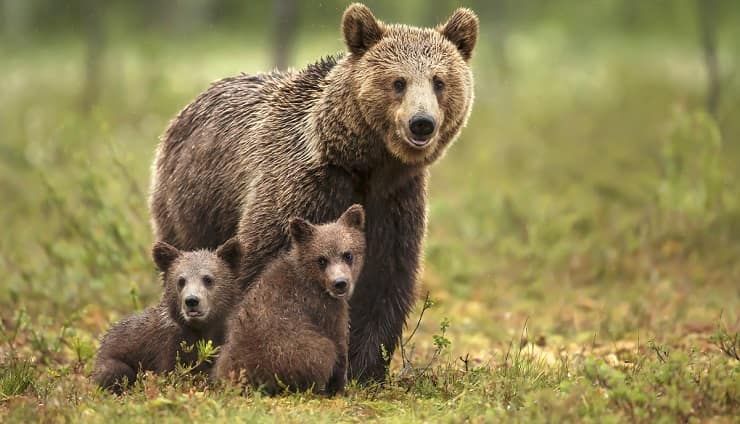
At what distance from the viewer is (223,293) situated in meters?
6.86

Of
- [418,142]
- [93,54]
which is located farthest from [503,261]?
[93,54]

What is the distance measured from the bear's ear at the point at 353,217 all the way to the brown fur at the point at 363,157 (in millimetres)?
355

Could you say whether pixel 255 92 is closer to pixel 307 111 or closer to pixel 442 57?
pixel 307 111

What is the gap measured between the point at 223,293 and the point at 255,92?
2.03m

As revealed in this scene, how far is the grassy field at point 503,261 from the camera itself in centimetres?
608

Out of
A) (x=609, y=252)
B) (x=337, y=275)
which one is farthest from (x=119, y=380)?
(x=609, y=252)

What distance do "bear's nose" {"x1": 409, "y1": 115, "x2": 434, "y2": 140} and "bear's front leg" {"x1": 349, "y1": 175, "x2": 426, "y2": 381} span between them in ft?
2.36

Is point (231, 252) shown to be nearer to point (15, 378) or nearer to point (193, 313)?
point (193, 313)

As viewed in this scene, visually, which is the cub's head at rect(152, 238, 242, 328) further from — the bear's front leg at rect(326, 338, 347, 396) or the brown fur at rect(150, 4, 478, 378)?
the bear's front leg at rect(326, 338, 347, 396)

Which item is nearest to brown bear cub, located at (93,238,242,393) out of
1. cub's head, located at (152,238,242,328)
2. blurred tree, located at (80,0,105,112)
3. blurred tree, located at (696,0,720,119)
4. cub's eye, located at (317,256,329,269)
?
cub's head, located at (152,238,242,328)

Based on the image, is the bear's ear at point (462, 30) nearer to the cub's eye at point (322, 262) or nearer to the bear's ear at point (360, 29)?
the bear's ear at point (360, 29)

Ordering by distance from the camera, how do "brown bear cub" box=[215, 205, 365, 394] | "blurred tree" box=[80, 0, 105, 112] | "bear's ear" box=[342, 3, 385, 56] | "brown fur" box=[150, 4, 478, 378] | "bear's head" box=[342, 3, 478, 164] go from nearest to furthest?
"brown bear cub" box=[215, 205, 365, 394]
"bear's head" box=[342, 3, 478, 164]
"brown fur" box=[150, 4, 478, 378]
"bear's ear" box=[342, 3, 385, 56]
"blurred tree" box=[80, 0, 105, 112]

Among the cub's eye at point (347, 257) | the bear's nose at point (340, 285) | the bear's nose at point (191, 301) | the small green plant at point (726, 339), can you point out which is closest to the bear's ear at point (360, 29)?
the cub's eye at point (347, 257)

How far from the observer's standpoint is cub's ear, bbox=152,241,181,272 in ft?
22.8
